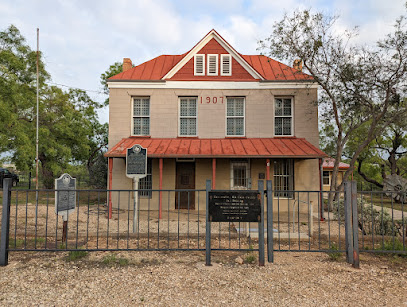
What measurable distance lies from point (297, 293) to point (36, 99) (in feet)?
68.7

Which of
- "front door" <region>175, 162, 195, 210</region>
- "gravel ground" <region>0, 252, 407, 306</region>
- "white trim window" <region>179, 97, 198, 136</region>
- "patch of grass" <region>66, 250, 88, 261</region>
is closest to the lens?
"gravel ground" <region>0, 252, 407, 306</region>

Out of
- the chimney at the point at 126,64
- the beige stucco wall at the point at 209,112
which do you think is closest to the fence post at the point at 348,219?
the beige stucco wall at the point at 209,112

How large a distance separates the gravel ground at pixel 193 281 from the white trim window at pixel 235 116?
858 cm

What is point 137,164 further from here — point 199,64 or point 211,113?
point 199,64

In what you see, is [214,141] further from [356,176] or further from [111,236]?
[356,176]

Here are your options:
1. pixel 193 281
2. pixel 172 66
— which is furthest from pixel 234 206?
pixel 172 66

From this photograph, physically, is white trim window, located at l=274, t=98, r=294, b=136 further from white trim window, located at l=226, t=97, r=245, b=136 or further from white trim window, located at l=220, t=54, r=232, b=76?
white trim window, located at l=220, t=54, r=232, b=76

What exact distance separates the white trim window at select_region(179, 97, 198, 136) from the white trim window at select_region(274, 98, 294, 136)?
13.7ft

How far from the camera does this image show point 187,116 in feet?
44.1

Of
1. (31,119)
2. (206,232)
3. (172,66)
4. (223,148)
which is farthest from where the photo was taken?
(31,119)

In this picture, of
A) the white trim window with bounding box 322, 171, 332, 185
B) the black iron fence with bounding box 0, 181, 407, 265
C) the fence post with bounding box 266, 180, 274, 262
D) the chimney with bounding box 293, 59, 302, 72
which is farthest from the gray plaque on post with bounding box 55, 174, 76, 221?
the white trim window with bounding box 322, 171, 332, 185

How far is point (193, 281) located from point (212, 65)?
37.8 ft

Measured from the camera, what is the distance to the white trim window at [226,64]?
13500 mm

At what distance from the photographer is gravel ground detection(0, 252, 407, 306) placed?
363 centimetres
